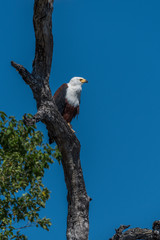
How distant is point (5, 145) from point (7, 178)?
0.59 meters

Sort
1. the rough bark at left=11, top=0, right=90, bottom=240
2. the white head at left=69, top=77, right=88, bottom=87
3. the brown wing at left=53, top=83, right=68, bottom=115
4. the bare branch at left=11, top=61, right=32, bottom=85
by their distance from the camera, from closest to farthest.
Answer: the rough bark at left=11, top=0, right=90, bottom=240 → the bare branch at left=11, top=61, right=32, bottom=85 → the brown wing at left=53, top=83, right=68, bottom=115 → the white head at left=69, top=77, right=88, bottom=87

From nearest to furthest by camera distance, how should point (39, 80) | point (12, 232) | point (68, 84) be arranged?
point (39, 80) < point (12, 232) < point (68, 84)

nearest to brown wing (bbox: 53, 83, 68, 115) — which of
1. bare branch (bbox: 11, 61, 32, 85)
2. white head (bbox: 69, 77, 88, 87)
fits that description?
white head (bbox: 69, 77, 88, 87)

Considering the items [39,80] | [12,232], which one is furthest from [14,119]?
[12,232]

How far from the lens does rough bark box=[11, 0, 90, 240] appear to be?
4.85m

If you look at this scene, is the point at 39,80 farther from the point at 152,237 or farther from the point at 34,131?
the point at 152,237

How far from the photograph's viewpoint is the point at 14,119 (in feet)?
20.6

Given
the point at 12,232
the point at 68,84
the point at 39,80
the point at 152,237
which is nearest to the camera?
the point at 152,237

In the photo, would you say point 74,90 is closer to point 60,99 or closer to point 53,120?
point 60,99

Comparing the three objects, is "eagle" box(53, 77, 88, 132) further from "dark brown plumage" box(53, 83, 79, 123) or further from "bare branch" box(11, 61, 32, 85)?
"bare branch" box(11, 61, 32, 85)

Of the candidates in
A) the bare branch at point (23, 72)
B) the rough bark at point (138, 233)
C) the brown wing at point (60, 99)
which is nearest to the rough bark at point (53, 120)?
the bare branch at point (23, 72)

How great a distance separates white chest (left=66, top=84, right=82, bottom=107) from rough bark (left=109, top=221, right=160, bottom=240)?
366 cm

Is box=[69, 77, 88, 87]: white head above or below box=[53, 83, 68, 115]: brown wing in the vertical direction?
above

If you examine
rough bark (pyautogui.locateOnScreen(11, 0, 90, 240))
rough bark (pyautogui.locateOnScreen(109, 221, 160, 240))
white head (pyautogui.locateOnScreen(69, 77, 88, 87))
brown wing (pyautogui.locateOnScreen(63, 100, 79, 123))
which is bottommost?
rough bark (pyautogui.locateOnScreen(109, 221, 160, 240))
